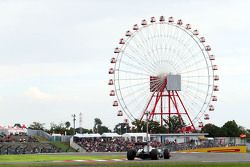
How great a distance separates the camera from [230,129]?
180375 millimetres

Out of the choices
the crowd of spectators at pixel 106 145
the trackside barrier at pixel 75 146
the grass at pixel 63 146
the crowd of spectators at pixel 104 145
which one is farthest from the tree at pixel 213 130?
the grass at pixel 63 146

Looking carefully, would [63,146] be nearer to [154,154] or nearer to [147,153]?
[147,153]

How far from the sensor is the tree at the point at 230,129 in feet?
573

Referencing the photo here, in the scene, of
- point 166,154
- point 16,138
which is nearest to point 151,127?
point 16,138

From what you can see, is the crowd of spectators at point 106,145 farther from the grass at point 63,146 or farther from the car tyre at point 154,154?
the car tyre at point 154,154

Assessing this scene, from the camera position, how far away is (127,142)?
97125mm

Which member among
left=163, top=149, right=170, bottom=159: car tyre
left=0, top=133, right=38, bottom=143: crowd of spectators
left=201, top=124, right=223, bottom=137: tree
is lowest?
left=163, top=149, right=170, bottom=159: car tyre

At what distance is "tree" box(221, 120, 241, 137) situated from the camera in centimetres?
17454

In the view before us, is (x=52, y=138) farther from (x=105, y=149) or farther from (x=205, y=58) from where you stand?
(x=205, y=58)

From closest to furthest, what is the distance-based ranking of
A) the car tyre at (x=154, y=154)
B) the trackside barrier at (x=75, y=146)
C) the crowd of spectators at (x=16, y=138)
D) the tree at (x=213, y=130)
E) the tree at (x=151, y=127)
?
the car tyre at (x=154, y=154) < the trackside barrier at (x=75, y=146) < the crowd of spectators at (x=16, y=138) < the tree at (x=151, y=127) < the tree at (x=213, y=130)

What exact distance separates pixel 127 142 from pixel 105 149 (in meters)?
5.73

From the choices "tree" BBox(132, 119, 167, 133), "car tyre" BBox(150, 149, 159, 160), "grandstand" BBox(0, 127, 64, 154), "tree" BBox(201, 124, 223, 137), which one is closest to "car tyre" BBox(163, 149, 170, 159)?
"car tyre" BBox(150, 149, 159, 160)

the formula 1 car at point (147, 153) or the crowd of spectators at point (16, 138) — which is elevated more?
the crowd of spectators at point (16, 138)

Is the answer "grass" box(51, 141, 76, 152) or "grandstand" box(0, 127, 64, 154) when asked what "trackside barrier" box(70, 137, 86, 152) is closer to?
"grass" box(51, 141, 76, 152)
